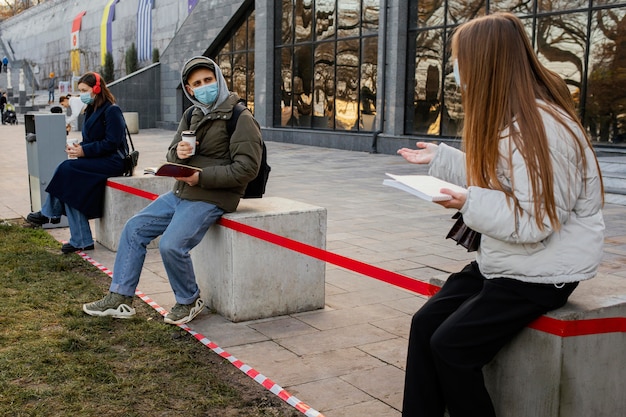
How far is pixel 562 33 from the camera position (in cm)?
1500

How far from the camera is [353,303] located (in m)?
5.30

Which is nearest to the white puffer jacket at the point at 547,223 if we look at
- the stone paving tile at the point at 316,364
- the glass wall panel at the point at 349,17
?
the stone paving tile at the point at 316,364

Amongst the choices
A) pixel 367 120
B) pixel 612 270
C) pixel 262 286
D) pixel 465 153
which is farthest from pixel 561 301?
pixel 367 120

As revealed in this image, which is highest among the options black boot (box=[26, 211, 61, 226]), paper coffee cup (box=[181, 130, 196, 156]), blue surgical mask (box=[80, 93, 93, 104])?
blue surgical mask (box=[80, 93, 93, 104])

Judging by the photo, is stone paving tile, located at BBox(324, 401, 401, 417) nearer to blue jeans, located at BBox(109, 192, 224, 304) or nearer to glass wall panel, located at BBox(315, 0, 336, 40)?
blue jeans, located at BBox(109, 192, 224, 304)

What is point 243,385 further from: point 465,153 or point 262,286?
point 465,153

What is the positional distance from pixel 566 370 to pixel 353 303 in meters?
2.80

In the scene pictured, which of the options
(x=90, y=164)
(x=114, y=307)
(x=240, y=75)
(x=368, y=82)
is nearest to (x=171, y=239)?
(x=114, y=307)

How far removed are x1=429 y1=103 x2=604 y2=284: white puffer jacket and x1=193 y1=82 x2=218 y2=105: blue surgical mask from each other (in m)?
2.67

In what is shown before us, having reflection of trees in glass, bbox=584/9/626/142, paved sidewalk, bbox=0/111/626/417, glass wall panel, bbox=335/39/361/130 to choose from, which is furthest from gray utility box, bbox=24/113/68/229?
glass wall panel, bbox=335/39/361/130

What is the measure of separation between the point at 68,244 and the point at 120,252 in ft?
7.48

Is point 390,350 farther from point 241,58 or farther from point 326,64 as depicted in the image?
point 241,58

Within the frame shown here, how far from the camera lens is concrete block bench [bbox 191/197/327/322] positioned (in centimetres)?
482

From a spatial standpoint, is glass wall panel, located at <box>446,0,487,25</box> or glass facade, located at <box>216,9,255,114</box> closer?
glass wall panel, located at <box>446,0,487,25</box>
